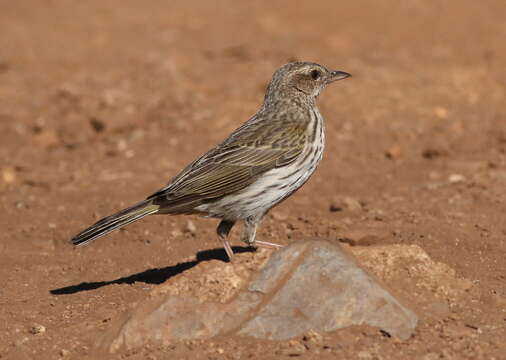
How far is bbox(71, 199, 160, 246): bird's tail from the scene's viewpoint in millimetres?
7203

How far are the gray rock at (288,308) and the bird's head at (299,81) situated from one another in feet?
7.84

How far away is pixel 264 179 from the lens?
24.2 feet

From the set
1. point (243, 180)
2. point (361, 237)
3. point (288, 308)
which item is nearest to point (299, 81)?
point (243, 180)

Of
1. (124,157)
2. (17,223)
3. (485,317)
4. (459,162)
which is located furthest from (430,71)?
(485,317)

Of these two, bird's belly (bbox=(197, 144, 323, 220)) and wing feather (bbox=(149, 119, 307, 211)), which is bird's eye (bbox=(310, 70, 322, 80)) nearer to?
wing feather (bbox=(149, 119, 307, 211))

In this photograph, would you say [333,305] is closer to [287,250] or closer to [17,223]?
[287,250]

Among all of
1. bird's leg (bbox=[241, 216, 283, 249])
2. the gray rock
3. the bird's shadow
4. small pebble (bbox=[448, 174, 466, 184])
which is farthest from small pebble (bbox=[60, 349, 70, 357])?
small pebble (bbox=[448, 174, 466, 184])

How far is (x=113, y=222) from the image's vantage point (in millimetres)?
7227

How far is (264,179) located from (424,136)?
227 inches

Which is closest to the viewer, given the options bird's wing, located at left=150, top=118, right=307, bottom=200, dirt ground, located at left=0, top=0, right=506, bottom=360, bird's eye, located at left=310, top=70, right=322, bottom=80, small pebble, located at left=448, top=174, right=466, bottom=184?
dirt ground, located at left=0, top=0, right=506, bottom=360

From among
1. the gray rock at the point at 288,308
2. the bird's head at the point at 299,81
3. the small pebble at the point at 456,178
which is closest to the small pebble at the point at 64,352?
the gray rock at the point at 288,308

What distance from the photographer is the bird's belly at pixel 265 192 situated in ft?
24.0

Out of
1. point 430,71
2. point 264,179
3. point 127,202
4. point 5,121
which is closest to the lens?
point 264,179

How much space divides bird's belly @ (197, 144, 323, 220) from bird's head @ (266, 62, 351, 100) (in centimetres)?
97
